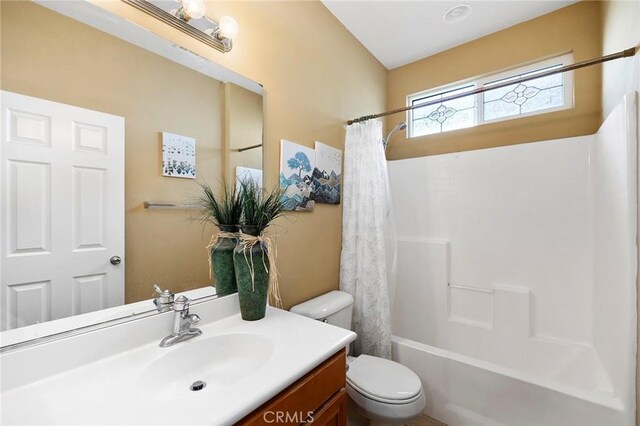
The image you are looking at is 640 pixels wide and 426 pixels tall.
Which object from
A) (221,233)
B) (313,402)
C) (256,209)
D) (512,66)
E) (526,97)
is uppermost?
(512,66)

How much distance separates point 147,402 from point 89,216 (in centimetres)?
57

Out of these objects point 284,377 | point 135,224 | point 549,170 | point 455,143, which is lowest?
point 284,377

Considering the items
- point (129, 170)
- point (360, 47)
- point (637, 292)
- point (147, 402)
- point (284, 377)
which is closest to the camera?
point (147, 402)

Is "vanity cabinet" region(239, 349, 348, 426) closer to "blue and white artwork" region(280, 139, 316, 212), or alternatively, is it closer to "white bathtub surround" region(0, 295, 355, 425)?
"white bathtub surround" region(0, 295, 355, 425)

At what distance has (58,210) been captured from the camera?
2.57ft

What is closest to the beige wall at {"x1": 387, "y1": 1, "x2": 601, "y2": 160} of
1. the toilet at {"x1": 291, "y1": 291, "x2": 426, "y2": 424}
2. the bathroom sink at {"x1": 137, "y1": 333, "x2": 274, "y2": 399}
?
the toilet at {"x1": 291, "y1": 291, "x2": 426, "y2": 424}

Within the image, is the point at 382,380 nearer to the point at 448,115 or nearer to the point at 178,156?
the point at 178,156

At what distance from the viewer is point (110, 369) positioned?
78cm

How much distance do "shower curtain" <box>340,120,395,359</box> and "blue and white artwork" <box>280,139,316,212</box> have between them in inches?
15.3

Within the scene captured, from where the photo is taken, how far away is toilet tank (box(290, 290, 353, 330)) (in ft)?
5.00

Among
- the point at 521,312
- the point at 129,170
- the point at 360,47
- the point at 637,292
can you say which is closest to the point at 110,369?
the point at 129,170

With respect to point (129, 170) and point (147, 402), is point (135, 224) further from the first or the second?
point (147, 402)

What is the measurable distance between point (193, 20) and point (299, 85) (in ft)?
2.18

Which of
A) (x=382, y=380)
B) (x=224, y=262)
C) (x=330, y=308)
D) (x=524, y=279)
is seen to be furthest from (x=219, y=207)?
(x=524, y=279)
